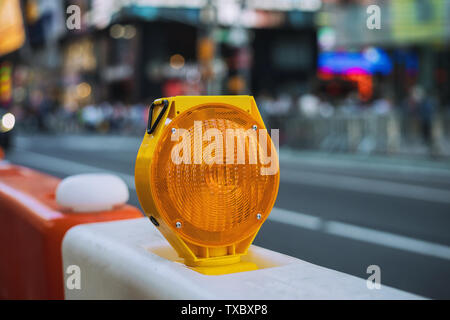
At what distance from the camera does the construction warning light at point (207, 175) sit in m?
1.75

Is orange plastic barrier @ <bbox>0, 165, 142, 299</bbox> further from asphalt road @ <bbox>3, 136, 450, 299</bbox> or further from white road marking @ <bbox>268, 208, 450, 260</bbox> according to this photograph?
white road marking @ <bbox>268, 208, 450, 260</bbox>

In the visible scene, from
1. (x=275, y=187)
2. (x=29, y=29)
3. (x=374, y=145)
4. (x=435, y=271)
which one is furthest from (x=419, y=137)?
(x=29, y=29)

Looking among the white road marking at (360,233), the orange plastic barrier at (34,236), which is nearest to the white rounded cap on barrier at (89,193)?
the orange plastic barrier at (34,236)

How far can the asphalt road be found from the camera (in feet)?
16.7

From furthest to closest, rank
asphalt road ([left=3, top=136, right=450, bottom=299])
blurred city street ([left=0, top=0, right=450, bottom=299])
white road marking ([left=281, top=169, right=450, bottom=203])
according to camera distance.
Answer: white road marking ([left=281, top=169, right=450, bottom=203]) → blurred city street ([left=0, top=0, right=450, bottom=299]) → asphalt road ([left=3, top=136, right=450, bottom=299])

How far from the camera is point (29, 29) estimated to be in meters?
70.5

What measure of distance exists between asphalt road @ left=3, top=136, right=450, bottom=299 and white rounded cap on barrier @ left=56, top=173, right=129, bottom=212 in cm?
249

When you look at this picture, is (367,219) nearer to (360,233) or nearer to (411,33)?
(360,233)

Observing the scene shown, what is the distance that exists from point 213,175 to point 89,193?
2.96ft

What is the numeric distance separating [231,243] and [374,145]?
16.3m

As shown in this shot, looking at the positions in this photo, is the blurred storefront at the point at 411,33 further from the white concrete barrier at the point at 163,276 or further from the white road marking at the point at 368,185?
the white concrete barrier at the point at 163,276

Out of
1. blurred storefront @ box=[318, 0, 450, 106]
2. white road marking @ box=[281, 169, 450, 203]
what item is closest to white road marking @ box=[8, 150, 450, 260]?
white road marking @ box=[281, 169, 450, 203]
